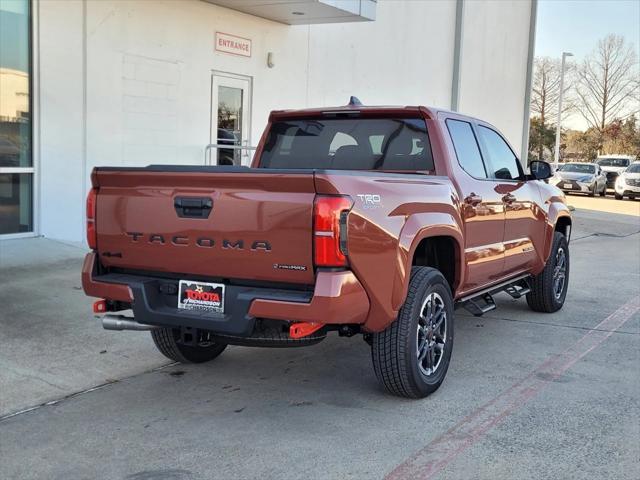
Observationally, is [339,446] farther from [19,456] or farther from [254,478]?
[19,456]

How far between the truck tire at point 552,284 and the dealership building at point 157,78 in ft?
19.4

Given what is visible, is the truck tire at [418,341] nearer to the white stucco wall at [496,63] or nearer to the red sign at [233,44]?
the red sign at [233,44]

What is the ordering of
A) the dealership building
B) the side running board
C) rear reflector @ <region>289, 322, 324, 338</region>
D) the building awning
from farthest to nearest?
the building awning
the dealership building
the side running board
rear reflector @ <region>289, 322, 324, 338</region>

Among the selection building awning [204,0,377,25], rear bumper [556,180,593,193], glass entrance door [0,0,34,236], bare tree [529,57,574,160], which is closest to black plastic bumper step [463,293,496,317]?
glass entrance door [0,0,34,236]

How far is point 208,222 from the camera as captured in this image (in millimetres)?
4367

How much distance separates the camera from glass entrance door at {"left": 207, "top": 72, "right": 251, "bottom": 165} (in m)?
12.4

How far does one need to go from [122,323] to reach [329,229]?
1.57 metres

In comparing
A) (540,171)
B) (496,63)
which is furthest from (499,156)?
(496,63)

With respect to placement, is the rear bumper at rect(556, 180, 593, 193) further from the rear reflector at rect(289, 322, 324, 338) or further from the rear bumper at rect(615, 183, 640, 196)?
the rear reflector at rect(289, 322, 324, 338)

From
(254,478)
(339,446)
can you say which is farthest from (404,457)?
(254,478)

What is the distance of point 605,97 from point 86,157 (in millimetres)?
52429

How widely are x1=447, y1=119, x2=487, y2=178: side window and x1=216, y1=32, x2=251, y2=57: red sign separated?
7.02 m

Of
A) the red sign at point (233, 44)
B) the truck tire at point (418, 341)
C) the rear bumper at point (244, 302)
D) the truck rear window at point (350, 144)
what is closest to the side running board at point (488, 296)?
the truck tire at point (418, 341)

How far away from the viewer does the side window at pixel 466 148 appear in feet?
19.1
